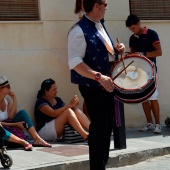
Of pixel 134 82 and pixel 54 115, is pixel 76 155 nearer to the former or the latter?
pixel 54 115

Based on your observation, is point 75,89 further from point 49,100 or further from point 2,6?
point 2,6

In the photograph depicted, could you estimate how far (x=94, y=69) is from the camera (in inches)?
157

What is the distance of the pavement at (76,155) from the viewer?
17.3 ft

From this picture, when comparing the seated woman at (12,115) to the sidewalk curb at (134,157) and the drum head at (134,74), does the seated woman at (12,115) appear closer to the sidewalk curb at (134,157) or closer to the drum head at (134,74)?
the sidewalk curb at (134,157)

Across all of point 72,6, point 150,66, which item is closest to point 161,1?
point 72,6

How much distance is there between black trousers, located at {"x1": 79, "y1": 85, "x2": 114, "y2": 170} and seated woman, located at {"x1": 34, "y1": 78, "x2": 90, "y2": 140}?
8.62 feet

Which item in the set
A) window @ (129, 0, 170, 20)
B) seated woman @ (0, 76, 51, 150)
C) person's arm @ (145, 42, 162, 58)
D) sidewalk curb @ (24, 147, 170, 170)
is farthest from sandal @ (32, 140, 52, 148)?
window @ (129, 0, 170, 20)

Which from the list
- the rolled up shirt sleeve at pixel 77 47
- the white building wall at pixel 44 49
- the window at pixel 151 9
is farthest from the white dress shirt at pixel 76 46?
the window at pixel 151 9

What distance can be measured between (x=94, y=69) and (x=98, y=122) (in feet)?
1.52

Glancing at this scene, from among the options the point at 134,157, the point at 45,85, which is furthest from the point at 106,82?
the point at 45,85

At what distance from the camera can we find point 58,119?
678 centimetres

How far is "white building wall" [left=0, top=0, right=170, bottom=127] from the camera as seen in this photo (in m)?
7.38

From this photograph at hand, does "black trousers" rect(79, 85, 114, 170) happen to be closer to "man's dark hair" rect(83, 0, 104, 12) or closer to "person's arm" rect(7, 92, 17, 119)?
"man's dark hair" rect(83, 0, 104, 12)

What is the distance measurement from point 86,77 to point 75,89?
3944mm
